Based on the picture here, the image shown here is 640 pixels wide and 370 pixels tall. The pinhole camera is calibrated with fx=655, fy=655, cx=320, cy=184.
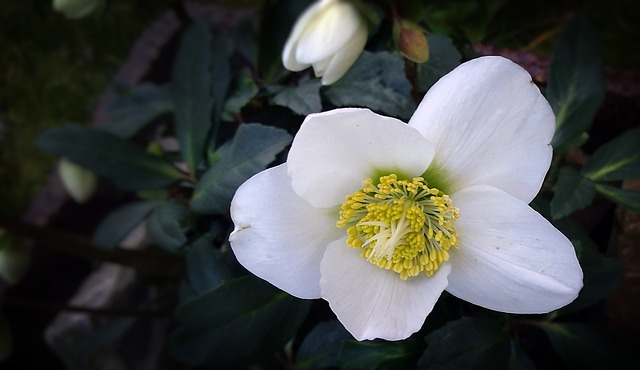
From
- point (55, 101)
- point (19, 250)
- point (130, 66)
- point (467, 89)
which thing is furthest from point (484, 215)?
point (55, 101)

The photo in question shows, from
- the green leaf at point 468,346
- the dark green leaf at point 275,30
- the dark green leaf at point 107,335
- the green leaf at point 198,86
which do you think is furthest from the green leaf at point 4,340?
the green leaf at point 468,346

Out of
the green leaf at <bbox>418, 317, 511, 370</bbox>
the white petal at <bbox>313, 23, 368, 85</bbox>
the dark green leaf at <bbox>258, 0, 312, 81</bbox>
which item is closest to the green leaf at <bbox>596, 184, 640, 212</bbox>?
the green leaf at <bbox>418, 317, 511, 370</bbox>

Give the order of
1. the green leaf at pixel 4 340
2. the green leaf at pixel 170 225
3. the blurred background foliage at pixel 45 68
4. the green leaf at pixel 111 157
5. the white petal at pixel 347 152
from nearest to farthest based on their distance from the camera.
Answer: the white petal at pixel 347 152, the green leaf at pixel 170 225, the green leaf at pixel 111 157, the green leaf at pixel 4 340, the blurred background foliage at pixel 45 68

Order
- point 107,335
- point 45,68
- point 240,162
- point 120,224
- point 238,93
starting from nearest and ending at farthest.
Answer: point 240,162 < point 238,93 < point 120,224 < point 107,335 < point 45,68

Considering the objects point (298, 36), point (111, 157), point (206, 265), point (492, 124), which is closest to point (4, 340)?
point (111, 157)

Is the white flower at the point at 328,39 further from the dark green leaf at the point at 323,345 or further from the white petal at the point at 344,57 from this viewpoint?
the dark green leaf at the point at 323,345

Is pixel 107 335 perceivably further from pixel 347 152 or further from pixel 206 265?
pixel 347 152
